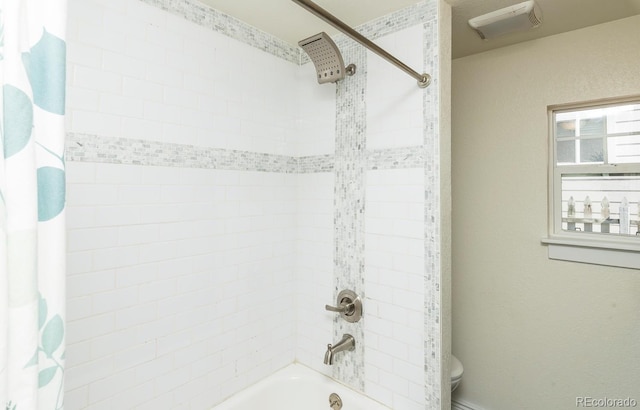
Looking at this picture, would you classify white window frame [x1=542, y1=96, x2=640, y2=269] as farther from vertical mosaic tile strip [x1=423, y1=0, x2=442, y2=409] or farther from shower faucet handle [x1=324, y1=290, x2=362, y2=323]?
shower faucet handle [x1=324, y1=290, x2=362, y2=323]

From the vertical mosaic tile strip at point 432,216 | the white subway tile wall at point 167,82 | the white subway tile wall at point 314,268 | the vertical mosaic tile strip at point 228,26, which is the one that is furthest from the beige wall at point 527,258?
the white subway tile wall at point 167,82

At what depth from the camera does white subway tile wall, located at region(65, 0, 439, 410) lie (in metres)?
1.23

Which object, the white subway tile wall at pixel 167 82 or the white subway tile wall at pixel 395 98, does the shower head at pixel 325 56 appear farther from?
the white subway tile wall at pixel 167 82

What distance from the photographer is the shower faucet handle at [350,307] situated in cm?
170

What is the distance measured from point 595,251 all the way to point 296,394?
1.84 meters

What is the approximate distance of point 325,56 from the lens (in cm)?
157

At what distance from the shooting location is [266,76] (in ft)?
6.02

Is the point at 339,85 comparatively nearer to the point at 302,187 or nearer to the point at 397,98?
the point at 397,98

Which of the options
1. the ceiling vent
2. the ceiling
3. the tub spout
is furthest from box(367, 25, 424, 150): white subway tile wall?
the tub spout

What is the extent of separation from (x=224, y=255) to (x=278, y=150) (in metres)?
0.67

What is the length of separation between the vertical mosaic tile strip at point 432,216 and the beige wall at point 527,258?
0.89 meters

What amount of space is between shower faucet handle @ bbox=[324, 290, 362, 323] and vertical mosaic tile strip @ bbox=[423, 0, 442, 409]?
0.35 m

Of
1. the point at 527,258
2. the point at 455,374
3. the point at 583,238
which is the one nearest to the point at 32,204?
the point at 455,374

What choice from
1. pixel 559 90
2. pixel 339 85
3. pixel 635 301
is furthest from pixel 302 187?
pixel 635 301
